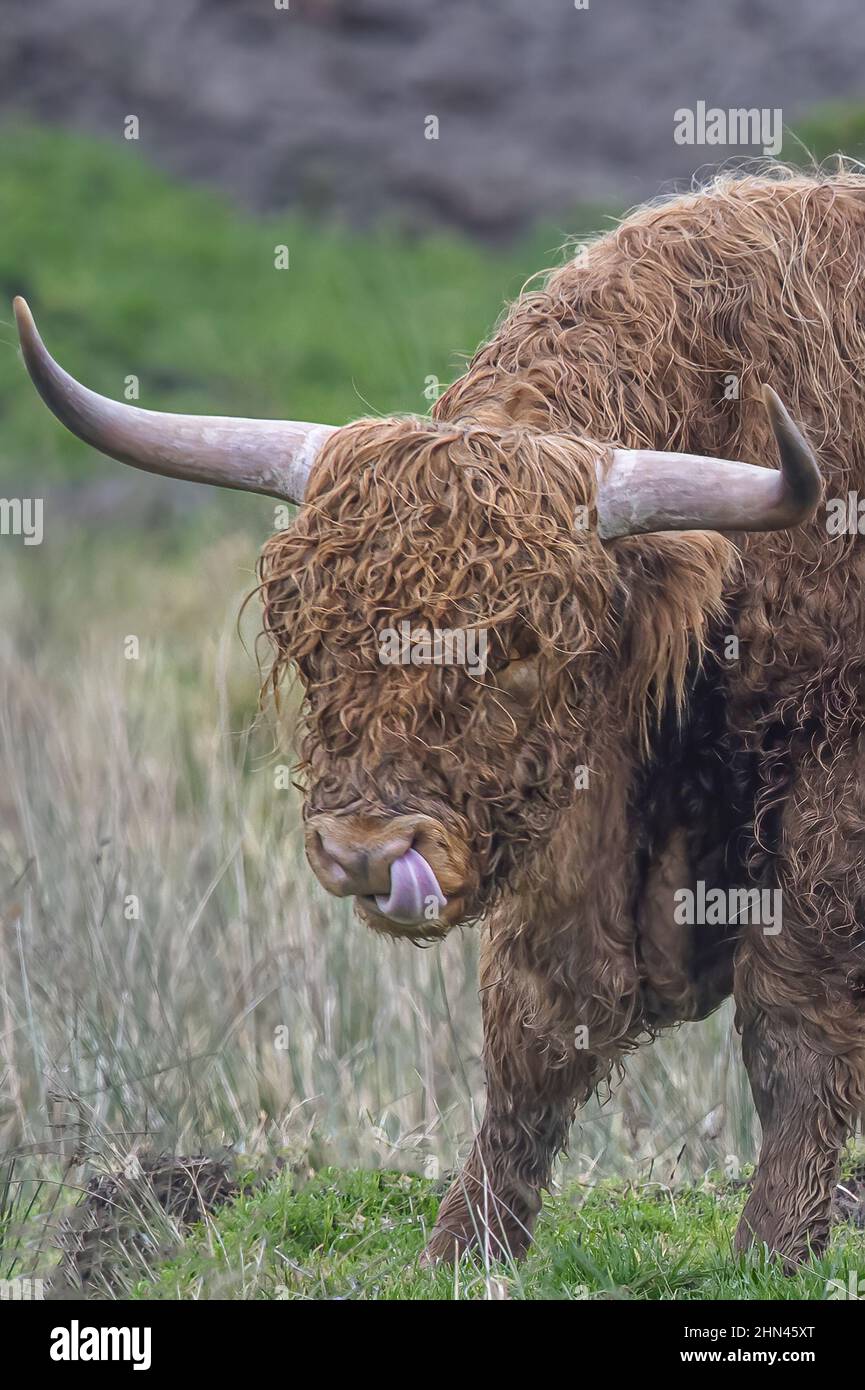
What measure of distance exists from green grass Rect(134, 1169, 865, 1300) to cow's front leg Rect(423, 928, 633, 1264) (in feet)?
0.28

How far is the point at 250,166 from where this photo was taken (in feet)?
62.2

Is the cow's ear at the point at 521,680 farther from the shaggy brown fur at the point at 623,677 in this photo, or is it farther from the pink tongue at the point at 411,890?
the pink tongue at the point at 411,890

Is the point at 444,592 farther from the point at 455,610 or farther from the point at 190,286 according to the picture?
the point at 190,286

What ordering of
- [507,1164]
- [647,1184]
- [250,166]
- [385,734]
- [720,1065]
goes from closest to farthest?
1. [385,734]
2. [507,1164]
3. [647,1184]
4. [720,1065]
5. [250,166]

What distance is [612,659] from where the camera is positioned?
4051 millimetres

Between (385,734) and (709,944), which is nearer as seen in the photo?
(385,734)

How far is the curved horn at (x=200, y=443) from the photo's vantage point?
3.92 meters

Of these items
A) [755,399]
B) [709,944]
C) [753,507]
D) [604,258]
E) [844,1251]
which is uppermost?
[604,258]

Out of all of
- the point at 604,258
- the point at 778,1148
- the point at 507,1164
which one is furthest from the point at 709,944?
the point at 604,258

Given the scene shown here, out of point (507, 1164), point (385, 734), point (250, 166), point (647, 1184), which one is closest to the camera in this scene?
point (385, 734)

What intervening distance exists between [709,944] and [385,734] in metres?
1.19

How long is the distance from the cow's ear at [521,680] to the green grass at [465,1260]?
4.22 ft

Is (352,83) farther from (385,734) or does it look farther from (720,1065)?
(385,734)

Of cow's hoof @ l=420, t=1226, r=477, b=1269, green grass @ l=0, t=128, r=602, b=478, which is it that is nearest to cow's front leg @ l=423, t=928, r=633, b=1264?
cow's hoof @ l=420, t=1226, r=477, b=1269
